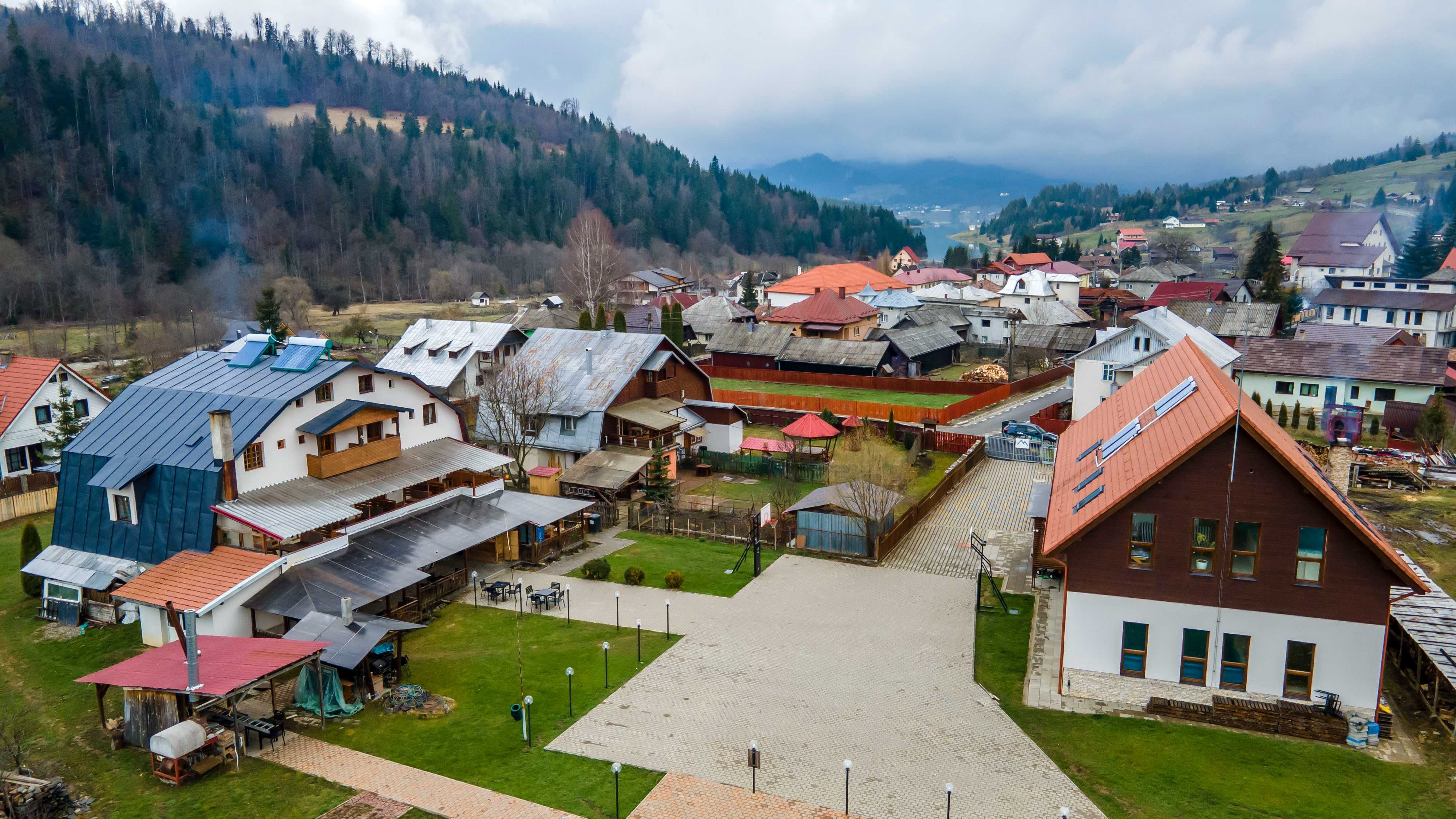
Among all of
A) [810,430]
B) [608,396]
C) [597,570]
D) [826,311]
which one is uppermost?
[826,311]

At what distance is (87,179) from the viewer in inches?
4628

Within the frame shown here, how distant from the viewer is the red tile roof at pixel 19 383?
40.5 m

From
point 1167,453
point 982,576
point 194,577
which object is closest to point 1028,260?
point 982,576

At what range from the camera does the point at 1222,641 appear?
20.3 meters

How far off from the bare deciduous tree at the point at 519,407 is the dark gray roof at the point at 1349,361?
1471 inches

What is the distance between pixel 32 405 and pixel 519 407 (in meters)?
22.6

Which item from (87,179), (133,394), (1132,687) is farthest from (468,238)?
(1132,687)

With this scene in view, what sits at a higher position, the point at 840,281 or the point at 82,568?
the point at 840,281

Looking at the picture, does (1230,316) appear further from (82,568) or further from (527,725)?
(82,568)

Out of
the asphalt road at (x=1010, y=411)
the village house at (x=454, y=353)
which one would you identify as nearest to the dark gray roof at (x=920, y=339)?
the asphalt road at (x=1010, y=411)

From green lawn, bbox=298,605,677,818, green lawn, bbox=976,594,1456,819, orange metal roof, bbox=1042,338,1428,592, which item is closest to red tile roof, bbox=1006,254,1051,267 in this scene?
orange metal roof, bbox=1042,338,1428,592

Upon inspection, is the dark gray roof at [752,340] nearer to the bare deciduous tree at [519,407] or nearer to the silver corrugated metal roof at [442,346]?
the silver corrugated metal roof at [442,346]

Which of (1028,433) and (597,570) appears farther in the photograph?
(1028,433)

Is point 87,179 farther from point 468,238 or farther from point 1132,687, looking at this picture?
point 1132,687
